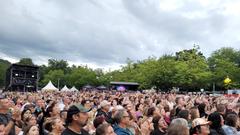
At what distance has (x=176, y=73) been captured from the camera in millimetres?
51531

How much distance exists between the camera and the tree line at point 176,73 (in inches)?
2020

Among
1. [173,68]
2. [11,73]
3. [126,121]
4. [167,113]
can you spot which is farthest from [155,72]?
[126,121]

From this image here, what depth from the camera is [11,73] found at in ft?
142

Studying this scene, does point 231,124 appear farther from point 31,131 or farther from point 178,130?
point 31,131

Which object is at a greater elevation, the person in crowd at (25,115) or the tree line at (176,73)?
the tree line at (176,73)

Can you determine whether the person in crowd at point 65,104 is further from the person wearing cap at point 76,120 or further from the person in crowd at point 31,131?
the person wearing cap at point 76,120

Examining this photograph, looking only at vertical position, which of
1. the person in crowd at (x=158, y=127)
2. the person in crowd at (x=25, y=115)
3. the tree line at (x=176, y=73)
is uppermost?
the tree line at (x=176, y=73)

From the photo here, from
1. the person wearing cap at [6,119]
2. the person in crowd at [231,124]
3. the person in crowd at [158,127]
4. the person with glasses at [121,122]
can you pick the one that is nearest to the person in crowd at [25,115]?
the person wearing cap at [6,119]

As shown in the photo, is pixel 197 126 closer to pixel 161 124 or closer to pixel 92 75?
pixel 161 124

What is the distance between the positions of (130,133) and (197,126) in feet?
5.01

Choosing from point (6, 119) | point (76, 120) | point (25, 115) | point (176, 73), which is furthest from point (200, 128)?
point (176, 73)

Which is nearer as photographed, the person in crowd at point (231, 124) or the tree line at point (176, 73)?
the person in crowd at point (231, 124)

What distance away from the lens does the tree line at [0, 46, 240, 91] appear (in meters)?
51.3

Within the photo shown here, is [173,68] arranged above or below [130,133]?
above
